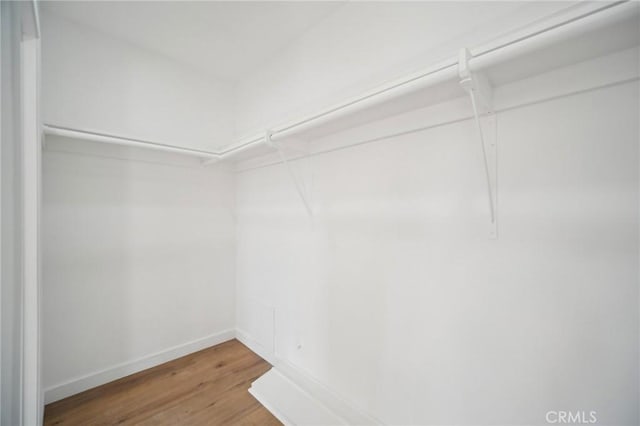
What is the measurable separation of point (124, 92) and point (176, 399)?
93.5 inches

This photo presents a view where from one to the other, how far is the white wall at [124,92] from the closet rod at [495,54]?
1601 millimetres

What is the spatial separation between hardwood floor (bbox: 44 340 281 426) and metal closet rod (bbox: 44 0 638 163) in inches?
71.3

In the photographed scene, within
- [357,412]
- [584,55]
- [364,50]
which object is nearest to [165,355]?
[357,412]

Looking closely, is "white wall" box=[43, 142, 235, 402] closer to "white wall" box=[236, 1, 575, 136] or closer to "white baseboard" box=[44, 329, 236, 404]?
"white baseboard" box=[44, 329, 236, 404]

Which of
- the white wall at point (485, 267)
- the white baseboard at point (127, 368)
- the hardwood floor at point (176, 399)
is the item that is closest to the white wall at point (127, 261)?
the white baseboard at point (127, 368)

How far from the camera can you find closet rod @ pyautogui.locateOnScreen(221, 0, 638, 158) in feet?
2.29

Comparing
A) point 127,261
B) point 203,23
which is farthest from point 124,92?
point 127,261

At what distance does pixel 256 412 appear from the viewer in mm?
1744

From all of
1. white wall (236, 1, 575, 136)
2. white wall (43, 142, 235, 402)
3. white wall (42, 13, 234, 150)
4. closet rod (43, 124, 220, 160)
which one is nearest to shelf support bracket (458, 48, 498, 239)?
white wall (236, 1, 575, 136)

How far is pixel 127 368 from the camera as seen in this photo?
212cm

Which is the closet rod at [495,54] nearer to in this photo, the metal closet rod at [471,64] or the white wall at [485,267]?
the metal closet rod at [471,64]

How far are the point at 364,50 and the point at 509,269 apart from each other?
1438mm

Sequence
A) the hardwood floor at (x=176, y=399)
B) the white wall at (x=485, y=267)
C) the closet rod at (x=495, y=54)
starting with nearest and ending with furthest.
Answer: the closet rod at (x=495, y=54) < the white wall at (x=485, y=267) < the hardwood floor at (x=176, y=399)

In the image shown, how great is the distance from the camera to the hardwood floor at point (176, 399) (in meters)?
1.68
